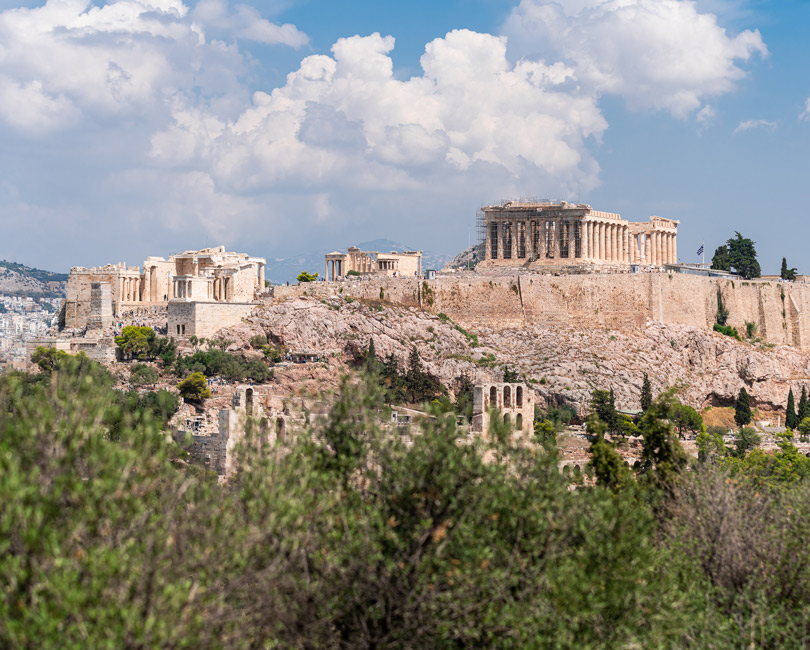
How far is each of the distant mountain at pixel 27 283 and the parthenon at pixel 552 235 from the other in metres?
112

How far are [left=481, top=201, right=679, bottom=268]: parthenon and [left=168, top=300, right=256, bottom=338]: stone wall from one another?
2296 centimetres

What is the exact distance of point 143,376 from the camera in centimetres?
5241

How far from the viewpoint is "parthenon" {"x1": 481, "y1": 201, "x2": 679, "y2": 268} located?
2975 inches

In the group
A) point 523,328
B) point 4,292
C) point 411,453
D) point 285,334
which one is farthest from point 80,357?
point 4,292

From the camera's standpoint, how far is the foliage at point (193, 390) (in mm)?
50594

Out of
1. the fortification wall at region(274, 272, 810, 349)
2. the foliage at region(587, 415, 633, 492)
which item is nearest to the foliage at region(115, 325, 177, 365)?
the fortification wall at region(274, 272, 810, 349)

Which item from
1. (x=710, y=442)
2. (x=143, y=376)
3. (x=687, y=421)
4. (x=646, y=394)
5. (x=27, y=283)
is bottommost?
(x=710, y=442)

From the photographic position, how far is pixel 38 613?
14242 millimetres

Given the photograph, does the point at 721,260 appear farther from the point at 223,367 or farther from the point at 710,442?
the point at 223,367

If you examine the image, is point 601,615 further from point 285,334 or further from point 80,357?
point 285,334

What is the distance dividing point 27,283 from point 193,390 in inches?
5547

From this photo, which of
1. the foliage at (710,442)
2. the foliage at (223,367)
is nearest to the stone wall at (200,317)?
the foliage at (223,367)

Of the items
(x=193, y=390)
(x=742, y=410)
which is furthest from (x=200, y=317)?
(x=742, y=410)

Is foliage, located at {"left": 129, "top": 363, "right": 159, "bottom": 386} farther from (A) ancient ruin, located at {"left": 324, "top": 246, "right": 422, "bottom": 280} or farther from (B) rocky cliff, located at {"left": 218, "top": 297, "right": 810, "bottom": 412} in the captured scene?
(A) ancient ruin, located at {"left": 324, "top": 246, "right": 422, "bottom": 280}
